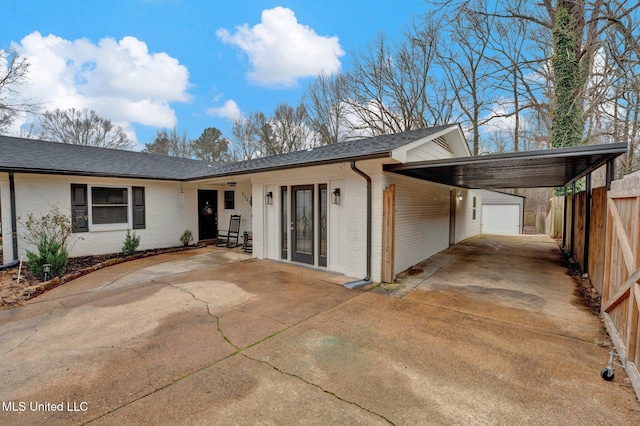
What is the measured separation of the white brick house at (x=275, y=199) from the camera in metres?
5.84

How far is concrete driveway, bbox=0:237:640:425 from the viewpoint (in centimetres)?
219

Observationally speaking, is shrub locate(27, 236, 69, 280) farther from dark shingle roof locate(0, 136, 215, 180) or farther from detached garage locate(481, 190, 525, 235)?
detached garage locate(481, 190, 525, 235)

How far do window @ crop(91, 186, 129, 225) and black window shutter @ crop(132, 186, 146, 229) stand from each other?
Result: 215 millimetres

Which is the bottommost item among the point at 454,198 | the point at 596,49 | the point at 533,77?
the point at 454,198

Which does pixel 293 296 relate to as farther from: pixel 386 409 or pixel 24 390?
pixel 24 390

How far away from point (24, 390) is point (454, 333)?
14.3ft

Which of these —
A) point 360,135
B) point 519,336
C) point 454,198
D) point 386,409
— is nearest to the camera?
point 386,409

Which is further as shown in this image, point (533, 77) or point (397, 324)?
point (533, 77)

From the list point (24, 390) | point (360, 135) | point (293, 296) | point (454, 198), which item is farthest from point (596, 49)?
point (360, 135)

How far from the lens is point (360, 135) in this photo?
17219mm

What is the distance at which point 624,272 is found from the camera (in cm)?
301

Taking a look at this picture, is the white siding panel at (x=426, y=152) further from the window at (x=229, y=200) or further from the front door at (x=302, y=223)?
the window at (x=229, y=200)

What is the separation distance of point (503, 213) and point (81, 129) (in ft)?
101

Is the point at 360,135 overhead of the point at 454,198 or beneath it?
overhead
